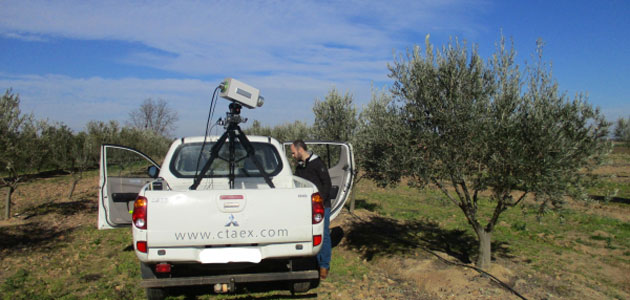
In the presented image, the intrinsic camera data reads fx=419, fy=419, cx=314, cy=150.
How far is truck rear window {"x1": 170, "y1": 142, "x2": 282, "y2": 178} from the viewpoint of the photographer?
20.4 ft

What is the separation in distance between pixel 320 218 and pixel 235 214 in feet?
3.01

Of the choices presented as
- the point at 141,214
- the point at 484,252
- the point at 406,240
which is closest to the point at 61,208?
the point at 406,240

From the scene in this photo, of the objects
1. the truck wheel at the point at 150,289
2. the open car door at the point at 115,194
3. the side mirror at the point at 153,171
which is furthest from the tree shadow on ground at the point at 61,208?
the truck wheel at the point at 150,289

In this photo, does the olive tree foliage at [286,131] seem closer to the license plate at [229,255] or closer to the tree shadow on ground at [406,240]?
the tree shadow on ground at [406,240]

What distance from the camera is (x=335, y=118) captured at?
14.5 metres

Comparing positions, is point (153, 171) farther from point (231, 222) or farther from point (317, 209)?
point (317, 209)

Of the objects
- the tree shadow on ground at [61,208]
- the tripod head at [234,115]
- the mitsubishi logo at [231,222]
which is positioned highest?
the tripod head at [234,115]

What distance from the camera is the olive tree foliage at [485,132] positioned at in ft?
17.6

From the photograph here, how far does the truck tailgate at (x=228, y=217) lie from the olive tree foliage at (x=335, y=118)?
9647 millimetres

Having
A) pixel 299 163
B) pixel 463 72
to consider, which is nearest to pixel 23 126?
pixel 299 163

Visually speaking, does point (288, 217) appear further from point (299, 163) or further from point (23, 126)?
point (23, 126)

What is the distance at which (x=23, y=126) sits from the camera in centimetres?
1173

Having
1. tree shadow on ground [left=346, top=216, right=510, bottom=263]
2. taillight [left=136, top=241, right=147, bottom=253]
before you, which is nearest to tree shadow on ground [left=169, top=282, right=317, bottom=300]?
taillight [left=136, top=241, right=147, bottom=253]

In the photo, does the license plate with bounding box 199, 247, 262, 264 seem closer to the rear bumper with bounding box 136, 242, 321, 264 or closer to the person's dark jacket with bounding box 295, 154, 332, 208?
the rear bumper with bounding box 136, 242, 321, 264
